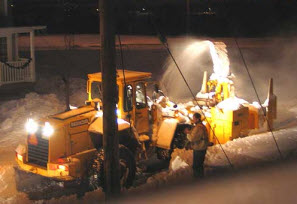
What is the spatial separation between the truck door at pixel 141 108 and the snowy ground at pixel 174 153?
114cm

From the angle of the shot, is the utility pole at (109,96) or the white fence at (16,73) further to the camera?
the white fence at (16,73)

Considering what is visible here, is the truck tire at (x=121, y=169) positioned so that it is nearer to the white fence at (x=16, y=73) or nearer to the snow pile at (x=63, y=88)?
the snow pile at (x=63, y=88)

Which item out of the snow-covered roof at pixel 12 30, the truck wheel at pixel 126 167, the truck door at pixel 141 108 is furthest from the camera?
the snow-covered roof at pixel 12 30

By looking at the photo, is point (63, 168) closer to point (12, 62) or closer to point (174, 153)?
point (174, 153)

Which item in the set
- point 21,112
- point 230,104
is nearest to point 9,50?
point 21,112

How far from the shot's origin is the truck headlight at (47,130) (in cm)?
1100

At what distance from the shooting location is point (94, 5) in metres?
61.7

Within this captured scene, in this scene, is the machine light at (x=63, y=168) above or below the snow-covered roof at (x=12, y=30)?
below

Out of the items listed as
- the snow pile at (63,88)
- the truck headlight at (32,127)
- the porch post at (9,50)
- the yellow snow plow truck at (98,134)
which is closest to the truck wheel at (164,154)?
the yellow snow plow truck at (98,134)

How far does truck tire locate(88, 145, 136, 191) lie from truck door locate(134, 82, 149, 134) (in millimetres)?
1307

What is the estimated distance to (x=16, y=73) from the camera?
84.3 ft

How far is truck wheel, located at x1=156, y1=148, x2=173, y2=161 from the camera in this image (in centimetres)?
1260


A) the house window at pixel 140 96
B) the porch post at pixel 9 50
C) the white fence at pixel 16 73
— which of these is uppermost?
the house window at pixel 140 96

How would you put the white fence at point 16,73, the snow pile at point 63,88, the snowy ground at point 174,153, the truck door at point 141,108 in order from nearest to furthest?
the snowy ground at point 174,153 < the truck door at point 141,108 < the snow pile at point 63,88 < the white fence at point 16,73
